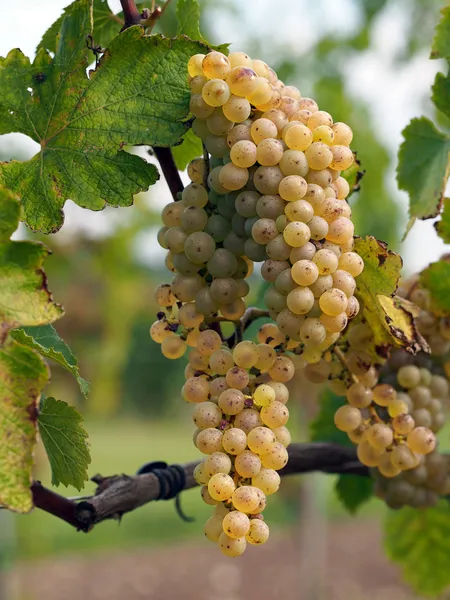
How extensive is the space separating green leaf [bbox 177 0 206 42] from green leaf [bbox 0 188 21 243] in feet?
0.67

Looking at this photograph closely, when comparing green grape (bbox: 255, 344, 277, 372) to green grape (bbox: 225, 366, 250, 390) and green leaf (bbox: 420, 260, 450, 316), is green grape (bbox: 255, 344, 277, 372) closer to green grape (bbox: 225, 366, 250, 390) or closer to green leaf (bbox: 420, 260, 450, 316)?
green grape (bbox: 225, 366, 250, 390)

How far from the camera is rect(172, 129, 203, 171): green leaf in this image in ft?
1.81

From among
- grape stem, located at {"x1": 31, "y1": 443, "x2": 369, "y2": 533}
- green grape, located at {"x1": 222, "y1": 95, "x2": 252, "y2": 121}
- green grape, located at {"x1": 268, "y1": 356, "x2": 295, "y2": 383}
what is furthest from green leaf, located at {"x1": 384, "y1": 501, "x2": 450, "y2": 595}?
green grape, located at {"x1": 222, "y1": 95, "x2": 252, "y2": 121}

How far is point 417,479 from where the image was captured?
24.6 inches

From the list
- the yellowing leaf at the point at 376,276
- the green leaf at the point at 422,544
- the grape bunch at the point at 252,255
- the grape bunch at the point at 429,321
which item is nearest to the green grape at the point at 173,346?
the grape bunch at the point at 252,255

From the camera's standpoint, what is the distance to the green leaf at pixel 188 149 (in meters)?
0.55

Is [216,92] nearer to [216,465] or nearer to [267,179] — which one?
[267,179]

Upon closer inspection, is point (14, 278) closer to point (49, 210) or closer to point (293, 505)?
point (49, 210)

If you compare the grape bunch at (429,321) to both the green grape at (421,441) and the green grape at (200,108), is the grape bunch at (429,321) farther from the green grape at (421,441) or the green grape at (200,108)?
the green grape at (200,108)

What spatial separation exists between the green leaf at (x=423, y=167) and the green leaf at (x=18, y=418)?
0.34 meters

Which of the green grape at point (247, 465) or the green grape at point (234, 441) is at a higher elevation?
the green grape at point (234, 441)

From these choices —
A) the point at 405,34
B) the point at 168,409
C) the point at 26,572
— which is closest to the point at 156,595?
the point at 26,572

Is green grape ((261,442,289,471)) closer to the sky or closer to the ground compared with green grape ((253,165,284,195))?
closer to the ground

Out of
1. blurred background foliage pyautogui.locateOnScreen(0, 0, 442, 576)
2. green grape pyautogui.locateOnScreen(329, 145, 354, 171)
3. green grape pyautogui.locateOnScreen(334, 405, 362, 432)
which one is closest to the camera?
green grape pyautogui.locateOnScreen(329, 145, 354, 171)
